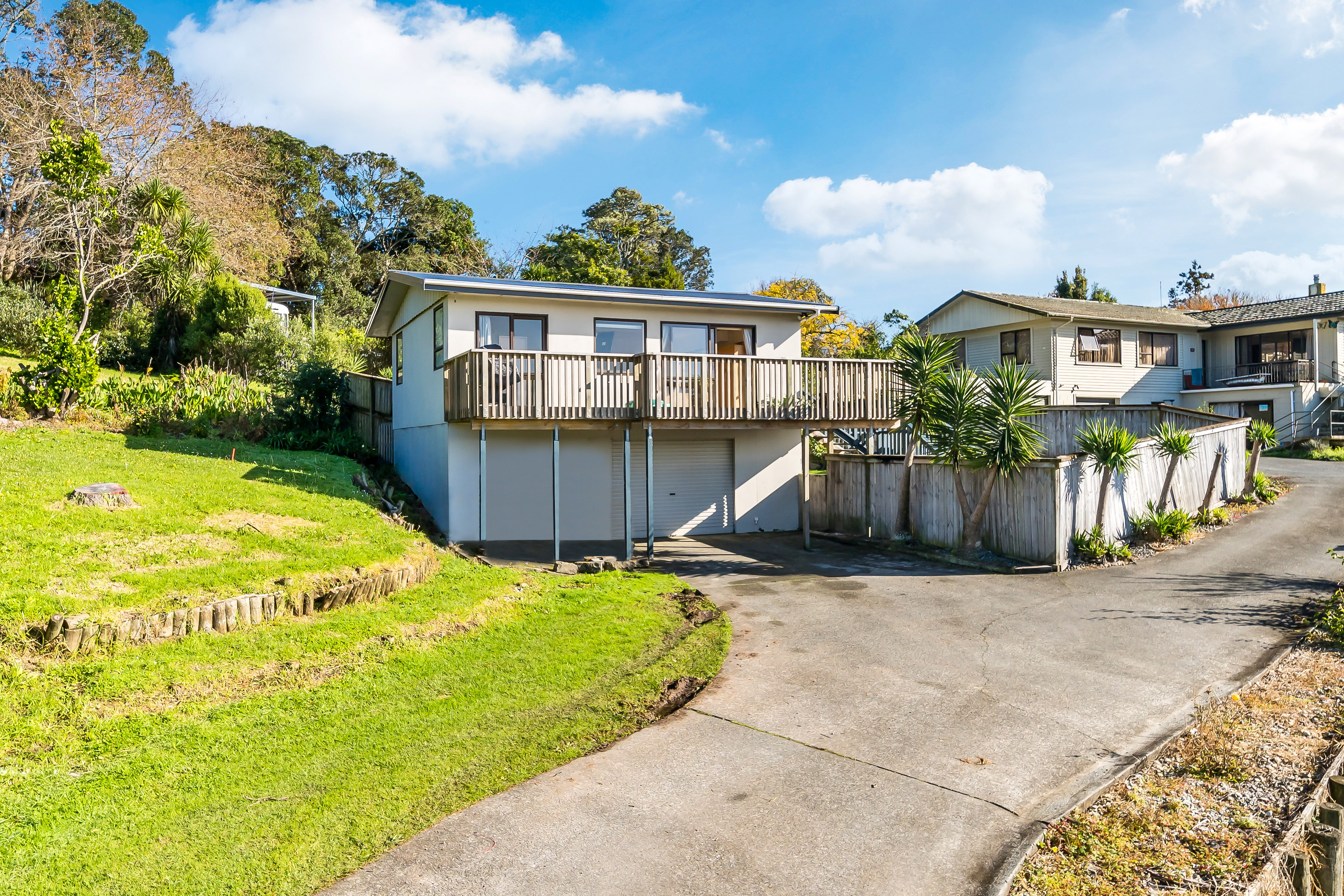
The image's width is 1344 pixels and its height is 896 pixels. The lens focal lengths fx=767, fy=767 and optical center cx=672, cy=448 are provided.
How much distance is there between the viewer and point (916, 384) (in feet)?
52.9

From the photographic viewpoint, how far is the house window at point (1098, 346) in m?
30.2

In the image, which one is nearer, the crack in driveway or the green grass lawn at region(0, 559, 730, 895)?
the green grass lawn at region(0, 559, 730, 895)

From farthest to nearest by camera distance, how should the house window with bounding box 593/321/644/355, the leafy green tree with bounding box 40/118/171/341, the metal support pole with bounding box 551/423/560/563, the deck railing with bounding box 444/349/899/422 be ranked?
the house window with bounding box 593/321/644/355 < the leafy green tree with bounding box 40/118/171/341 < the deck railing with bounding box 444/349/899/422 < the metal support pole with bounding box 551/423/560/563

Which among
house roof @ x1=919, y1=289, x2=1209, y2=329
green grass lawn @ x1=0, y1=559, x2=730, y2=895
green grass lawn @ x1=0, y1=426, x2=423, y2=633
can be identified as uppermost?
house roof @ x1=919, y1=289, x2=1209, y2=329

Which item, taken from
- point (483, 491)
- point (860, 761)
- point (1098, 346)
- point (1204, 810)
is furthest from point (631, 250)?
point (1204, 810)

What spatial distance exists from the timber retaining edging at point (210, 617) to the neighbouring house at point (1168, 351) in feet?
86.1

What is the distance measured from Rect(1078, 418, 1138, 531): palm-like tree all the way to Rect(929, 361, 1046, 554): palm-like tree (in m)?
0.84

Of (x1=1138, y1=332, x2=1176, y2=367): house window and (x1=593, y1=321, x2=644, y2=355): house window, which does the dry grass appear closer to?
(x1=593, y1=321, x2=644, y2=355): house window

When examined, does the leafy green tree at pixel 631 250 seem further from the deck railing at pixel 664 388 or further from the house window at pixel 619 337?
the deck railing at pixel 664 388

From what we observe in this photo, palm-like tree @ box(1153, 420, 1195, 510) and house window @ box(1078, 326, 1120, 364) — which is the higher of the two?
house window @ box(1078, 326, 1120, 364)

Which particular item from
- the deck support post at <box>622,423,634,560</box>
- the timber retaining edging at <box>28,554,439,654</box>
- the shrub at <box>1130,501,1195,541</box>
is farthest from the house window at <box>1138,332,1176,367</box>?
the timber retaining edging at <box>28,554,439,654</box>

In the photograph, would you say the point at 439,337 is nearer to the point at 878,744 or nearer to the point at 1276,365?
the point at 878,744

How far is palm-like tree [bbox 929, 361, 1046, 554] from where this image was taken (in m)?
14.2

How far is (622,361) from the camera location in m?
15.9
